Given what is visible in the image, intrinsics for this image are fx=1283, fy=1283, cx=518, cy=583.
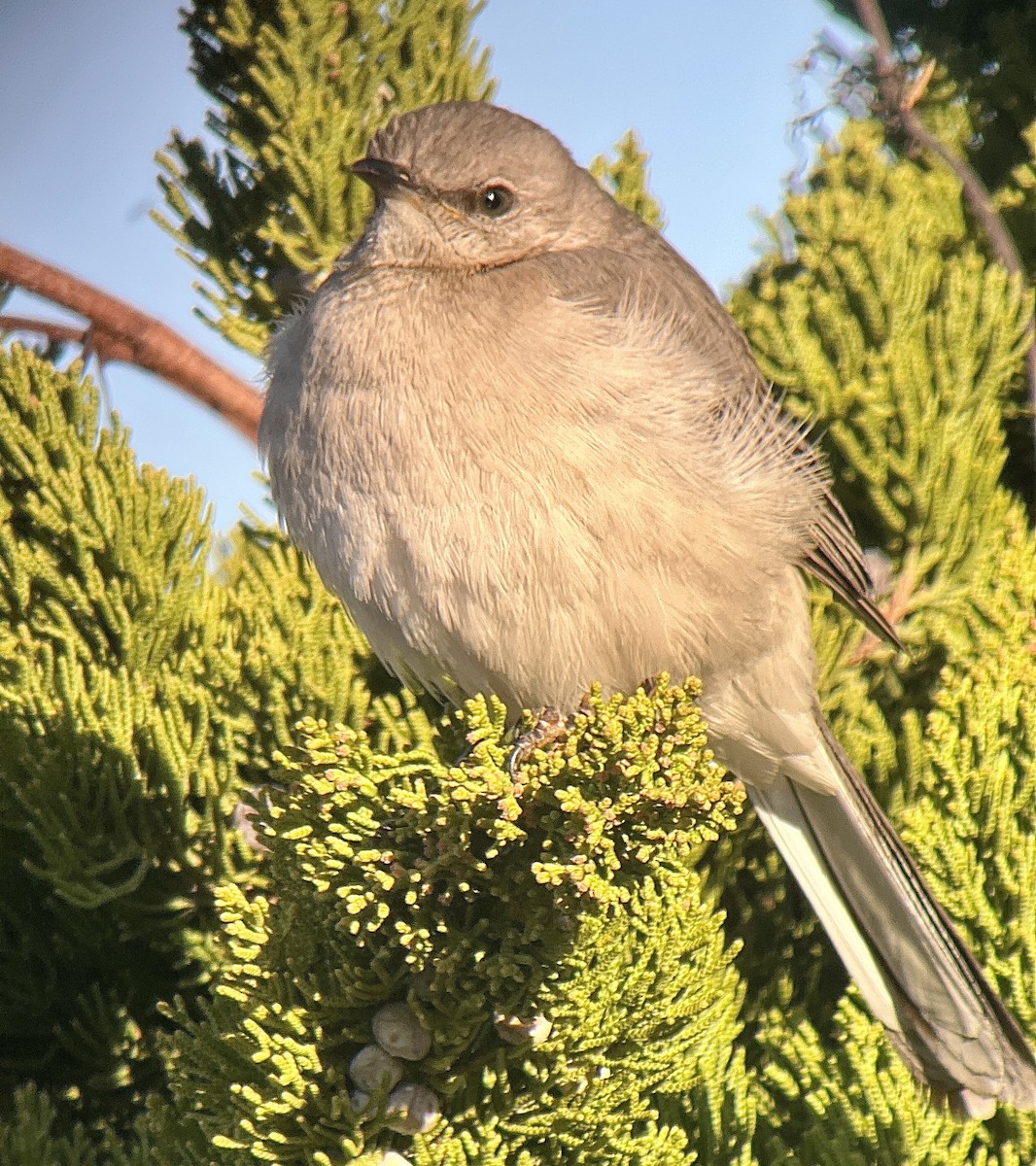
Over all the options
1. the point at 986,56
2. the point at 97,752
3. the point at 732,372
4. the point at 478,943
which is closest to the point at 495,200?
the point at 732,372

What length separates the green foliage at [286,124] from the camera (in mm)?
3074

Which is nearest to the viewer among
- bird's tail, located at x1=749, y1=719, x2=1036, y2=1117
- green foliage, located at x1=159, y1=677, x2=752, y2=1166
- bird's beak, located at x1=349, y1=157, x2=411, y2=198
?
green foliage, located at x1=159, y1=677, x2=752, y2=1166

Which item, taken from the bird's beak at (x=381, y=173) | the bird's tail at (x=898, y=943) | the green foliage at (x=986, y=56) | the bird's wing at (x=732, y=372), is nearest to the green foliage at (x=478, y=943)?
the bird's tail at (x=898, y=943)

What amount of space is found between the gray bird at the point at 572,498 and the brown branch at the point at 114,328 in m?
0.30

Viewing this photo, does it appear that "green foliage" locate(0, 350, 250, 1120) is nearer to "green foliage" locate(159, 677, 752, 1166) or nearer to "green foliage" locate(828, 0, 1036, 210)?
"green foliage" locate(159, 677, 752, 1166)

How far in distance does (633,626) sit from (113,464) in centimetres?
114

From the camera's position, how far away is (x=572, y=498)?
2578 millimetres

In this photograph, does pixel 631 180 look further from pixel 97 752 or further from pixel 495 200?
pixel 97 752

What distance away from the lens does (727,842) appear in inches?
110

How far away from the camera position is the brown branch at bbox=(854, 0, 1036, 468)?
3.20 meters

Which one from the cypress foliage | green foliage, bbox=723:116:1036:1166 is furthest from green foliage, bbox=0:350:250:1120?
green foliage, bbox=723:116:1036:1166

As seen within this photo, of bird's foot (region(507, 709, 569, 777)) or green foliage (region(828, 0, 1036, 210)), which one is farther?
green foliage (region(828, 0, 1036, 210))

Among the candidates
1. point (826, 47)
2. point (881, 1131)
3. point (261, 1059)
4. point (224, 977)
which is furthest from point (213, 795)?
point (826, 47)

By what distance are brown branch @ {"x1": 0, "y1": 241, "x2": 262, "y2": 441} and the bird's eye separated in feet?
2.65
